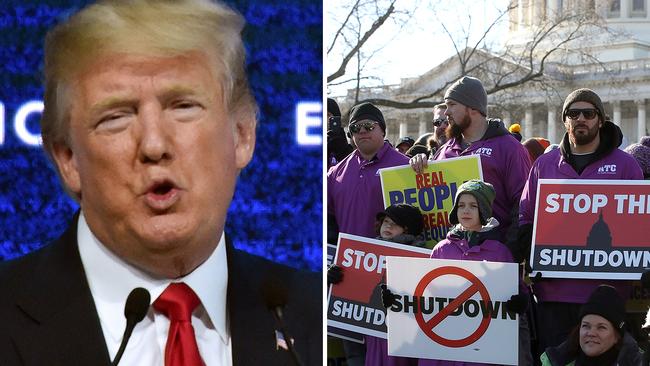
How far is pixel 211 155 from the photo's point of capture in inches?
119

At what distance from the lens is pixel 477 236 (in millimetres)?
7242

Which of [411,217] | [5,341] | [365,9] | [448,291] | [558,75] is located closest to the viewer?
[5,341]

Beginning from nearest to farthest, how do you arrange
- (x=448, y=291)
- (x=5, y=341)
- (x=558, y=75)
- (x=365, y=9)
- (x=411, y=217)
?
(x=5, y=341), (x=448, y=291), (x=411, y=217), (x=365, y=9), (x=558, y=75)

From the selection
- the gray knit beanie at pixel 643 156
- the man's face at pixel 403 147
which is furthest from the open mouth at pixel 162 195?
the man's face at pixel 403 147

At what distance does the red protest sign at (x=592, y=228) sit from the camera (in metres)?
7.44

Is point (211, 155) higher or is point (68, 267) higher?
point (211, 155)

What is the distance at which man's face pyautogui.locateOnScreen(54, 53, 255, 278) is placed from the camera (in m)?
2.96

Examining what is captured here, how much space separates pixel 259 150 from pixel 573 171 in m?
4.73

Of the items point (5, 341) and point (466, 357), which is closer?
point (5, 341)

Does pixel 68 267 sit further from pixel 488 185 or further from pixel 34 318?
pixel 488 185

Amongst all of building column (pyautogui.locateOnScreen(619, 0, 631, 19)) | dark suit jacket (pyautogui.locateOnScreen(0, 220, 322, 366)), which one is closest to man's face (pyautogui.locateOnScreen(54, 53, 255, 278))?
dark suit jacket (pyautogui.locateOnScreen(0, 220, 322, 366))

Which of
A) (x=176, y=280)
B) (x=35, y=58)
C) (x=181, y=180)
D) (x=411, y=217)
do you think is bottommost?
(x=411, y=217)

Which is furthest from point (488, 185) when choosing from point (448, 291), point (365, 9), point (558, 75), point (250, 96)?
point (558, 75)

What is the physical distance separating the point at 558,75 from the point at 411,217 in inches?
1370
